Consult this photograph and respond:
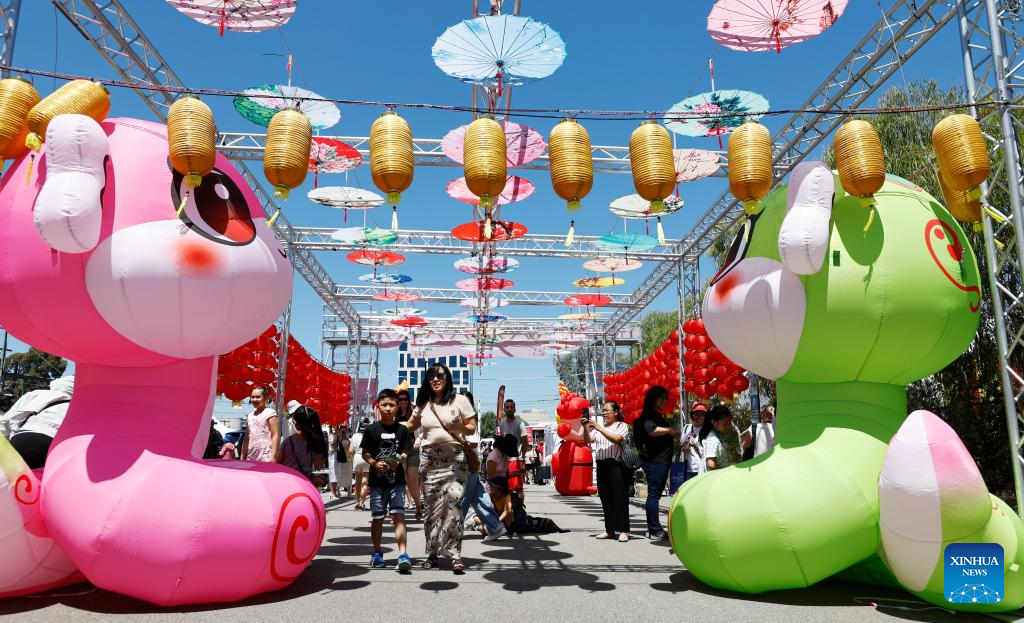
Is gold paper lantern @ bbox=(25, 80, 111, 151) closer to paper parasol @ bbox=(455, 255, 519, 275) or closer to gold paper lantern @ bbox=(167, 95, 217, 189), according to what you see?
gold paper lantern @ bbox=(167, 95, 217, 189)

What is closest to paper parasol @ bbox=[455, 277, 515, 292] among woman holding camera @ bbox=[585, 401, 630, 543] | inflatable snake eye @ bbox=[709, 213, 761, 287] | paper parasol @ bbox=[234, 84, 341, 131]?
paper parasol @ bbox=[234, 84, 341, 131]

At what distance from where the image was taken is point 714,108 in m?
8.54

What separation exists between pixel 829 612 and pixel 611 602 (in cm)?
140

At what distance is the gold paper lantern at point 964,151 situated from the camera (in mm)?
5191

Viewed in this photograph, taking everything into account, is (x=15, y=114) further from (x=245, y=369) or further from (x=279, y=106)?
(x=245, y=369)

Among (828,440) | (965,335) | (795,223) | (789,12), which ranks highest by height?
(789,12)

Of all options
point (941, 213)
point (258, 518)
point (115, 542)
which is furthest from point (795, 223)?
point (115, 542)

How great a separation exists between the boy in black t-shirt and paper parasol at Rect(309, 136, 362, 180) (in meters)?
4.78

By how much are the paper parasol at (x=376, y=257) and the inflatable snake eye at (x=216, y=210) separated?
8.96 m

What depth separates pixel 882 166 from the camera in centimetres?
483

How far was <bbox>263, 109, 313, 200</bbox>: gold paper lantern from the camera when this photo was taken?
5.05m

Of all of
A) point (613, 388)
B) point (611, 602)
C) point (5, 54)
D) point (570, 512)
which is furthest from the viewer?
point (613, 388)

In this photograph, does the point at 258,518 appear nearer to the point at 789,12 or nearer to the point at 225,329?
the point at 225,329

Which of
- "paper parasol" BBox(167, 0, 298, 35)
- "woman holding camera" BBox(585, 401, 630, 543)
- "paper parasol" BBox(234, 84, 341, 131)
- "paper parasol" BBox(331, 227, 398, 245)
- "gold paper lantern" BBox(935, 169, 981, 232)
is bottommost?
"woman holding camera" BBox(585, 401, 630, 543)
